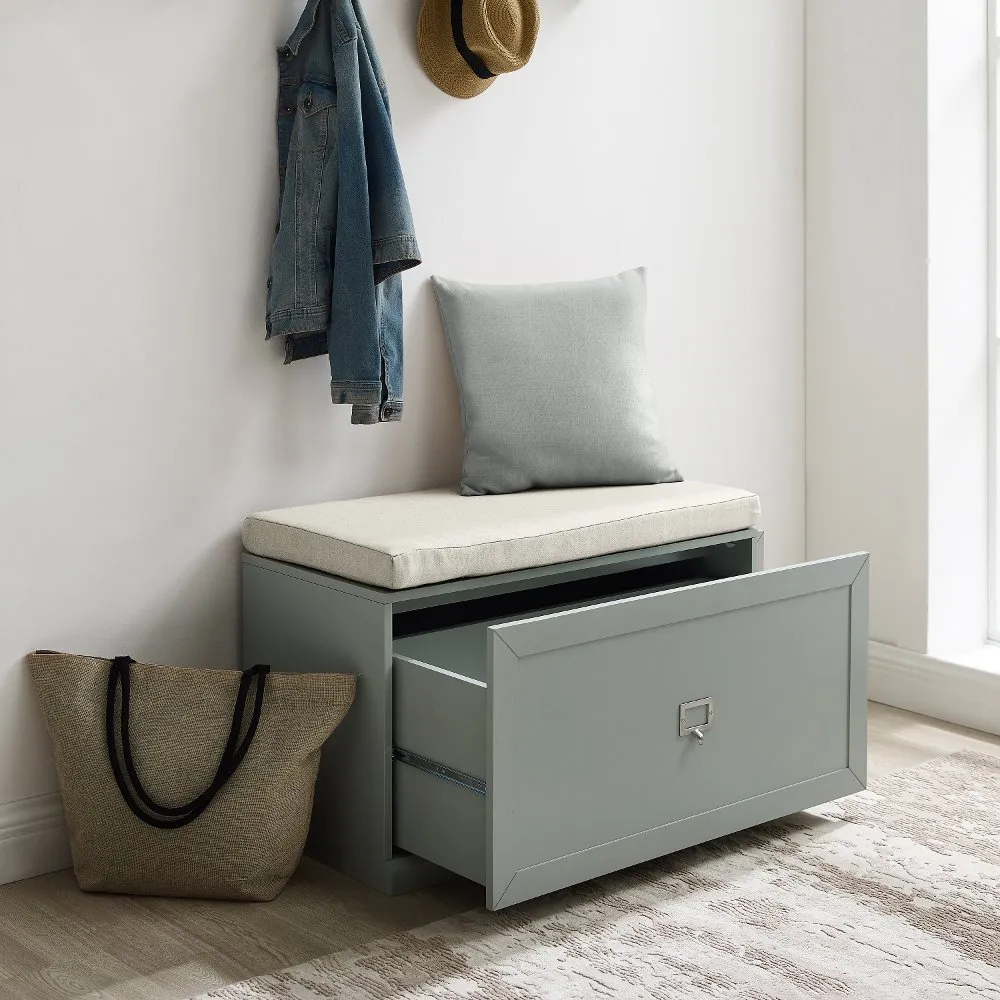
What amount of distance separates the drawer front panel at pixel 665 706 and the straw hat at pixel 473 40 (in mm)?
1060

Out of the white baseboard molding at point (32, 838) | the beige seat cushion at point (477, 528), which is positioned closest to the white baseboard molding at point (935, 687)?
the beige seat cushion at point (477, 528)

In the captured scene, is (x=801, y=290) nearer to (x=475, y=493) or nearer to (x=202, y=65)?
(x=475, y=493)

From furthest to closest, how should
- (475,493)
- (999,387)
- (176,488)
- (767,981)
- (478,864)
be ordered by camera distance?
(999,387) → (475,493) → (176,488) → (478,864) → (767,981)

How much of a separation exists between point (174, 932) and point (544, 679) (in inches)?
26.0

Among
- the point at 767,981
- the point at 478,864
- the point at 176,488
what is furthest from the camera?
the point at 176,488

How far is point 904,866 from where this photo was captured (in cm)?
229

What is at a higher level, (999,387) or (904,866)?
(999,387)

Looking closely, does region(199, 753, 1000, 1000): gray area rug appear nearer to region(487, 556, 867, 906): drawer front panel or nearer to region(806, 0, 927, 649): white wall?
region(487, 556, 867, 906): drawer front panel

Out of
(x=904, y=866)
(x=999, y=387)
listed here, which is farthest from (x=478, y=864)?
(x=999, y=387)

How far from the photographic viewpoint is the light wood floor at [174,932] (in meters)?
1.92

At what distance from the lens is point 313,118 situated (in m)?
2.38

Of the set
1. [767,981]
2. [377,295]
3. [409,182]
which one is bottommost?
[767,981]

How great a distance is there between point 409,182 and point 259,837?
3.98ft

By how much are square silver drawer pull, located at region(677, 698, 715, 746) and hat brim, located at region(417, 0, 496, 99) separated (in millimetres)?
1218
